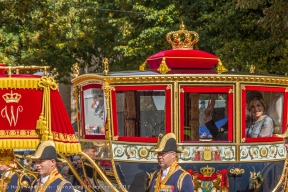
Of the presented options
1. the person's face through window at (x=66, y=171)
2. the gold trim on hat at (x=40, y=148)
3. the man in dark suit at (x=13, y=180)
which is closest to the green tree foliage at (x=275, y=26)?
the person's face through window at (x=66, y=171)

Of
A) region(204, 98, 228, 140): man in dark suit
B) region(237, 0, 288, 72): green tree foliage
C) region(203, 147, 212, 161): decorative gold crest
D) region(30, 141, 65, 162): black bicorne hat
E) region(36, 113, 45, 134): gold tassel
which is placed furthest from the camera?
region(237, 0, 288, 72): green tree foliage

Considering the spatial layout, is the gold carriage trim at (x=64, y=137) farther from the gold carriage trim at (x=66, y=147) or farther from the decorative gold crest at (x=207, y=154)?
the decorative gold crest at (x=207, y=154)

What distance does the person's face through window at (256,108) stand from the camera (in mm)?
13508

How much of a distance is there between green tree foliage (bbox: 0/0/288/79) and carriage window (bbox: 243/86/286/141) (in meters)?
4.85

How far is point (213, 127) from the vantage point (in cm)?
1337

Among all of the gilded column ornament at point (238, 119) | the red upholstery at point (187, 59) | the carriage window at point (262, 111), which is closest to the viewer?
the gilded column ornament at point (238, 119)

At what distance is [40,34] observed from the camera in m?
24.9

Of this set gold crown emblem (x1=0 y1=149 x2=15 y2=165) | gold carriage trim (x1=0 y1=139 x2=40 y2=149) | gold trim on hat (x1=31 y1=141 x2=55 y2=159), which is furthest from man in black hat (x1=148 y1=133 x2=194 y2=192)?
gold crown emblem (x1=0 y1=149 x2=15 y2=165)

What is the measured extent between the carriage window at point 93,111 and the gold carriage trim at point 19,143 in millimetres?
3076

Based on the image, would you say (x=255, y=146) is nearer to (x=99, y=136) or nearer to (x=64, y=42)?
(x=99, y=136)

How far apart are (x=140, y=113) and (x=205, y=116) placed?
971mm

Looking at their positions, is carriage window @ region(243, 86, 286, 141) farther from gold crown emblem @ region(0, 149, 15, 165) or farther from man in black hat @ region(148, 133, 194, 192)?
gold crown emblem @ region(0, 149, 15, 165)

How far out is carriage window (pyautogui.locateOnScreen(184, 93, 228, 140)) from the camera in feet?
43.4

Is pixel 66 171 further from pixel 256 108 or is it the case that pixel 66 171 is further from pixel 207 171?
pixel 256 108
